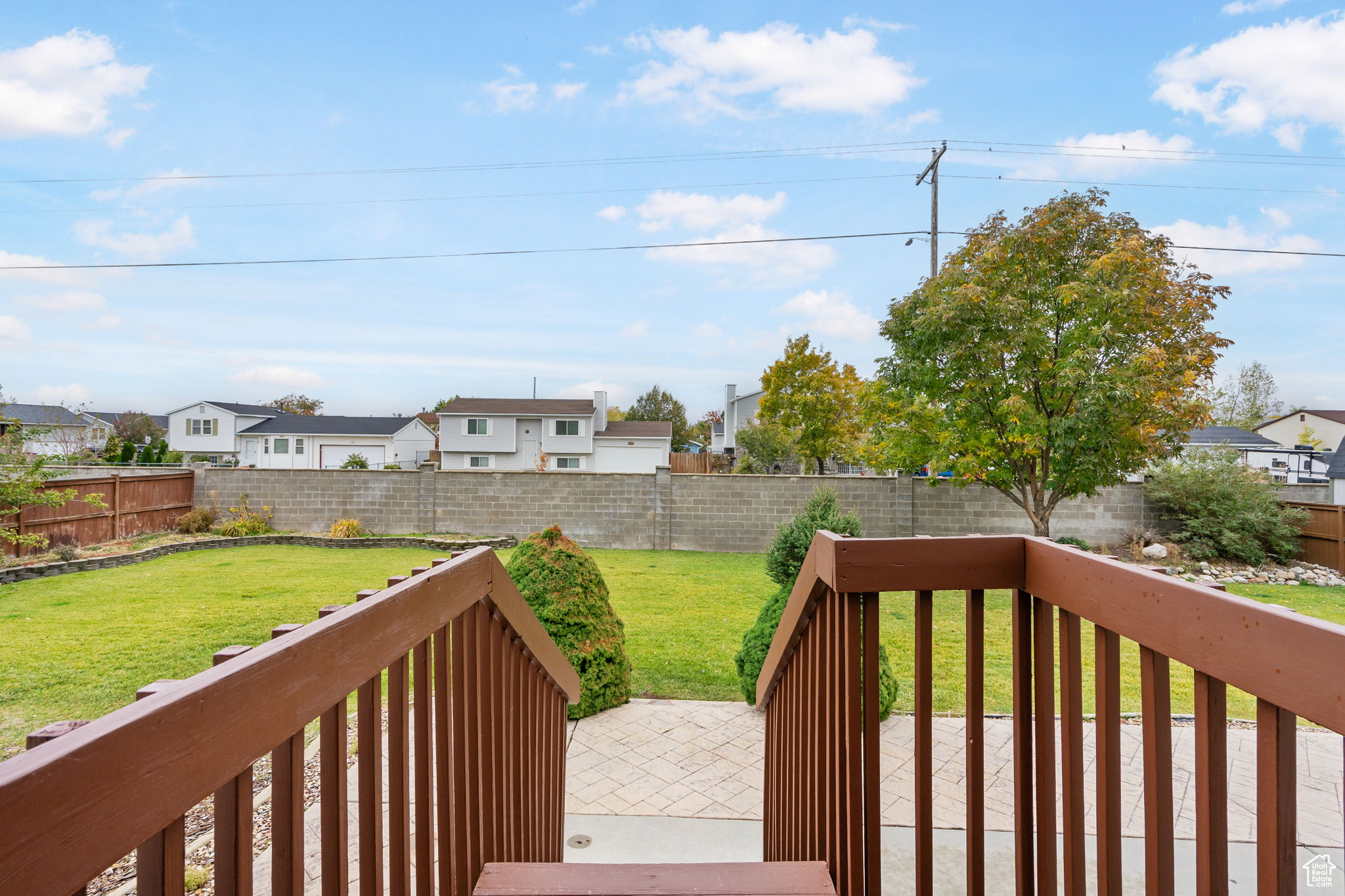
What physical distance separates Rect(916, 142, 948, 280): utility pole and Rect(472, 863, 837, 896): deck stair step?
1473 cm

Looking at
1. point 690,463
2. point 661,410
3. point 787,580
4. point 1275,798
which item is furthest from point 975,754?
point 661,410

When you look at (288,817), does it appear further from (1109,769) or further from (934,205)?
(934,205)

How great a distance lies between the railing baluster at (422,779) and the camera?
1254 mm

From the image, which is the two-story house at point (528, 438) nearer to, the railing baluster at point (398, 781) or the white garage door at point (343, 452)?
the white garage door at point (343, 452)

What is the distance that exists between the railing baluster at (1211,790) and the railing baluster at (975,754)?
19.0 inches

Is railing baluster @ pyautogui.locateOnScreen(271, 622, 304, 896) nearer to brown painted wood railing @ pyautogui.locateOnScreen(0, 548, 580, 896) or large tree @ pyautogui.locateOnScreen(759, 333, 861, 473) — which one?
brown painted wood railing @ pyautogui.locateOnScreen(0, 548, 580, 896)

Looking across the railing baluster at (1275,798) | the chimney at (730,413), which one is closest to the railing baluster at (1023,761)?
the railing baluster at (1275,798)

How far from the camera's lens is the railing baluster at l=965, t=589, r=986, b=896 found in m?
1.37

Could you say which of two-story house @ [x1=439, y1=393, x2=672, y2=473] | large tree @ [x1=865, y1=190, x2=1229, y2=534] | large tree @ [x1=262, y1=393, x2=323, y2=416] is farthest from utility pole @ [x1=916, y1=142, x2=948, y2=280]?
large tree @ [x1=262, y1=393, x2=323, y2=416]

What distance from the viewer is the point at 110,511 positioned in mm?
11656

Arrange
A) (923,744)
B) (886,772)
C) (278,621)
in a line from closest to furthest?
(923,744), (886,772), (278,621)

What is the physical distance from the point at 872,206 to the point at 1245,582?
1102cm

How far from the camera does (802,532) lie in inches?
213

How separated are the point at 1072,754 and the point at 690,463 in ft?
89.2
